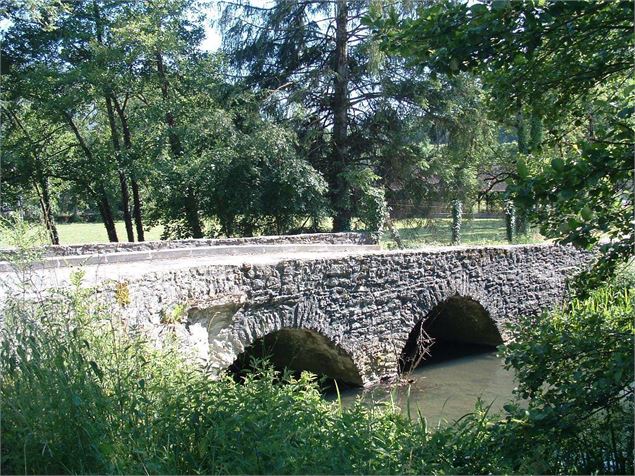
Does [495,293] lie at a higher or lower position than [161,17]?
lower

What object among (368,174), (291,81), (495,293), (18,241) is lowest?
(495,293)

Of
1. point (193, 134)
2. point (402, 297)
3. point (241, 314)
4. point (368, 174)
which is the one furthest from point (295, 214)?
point (241, 314)

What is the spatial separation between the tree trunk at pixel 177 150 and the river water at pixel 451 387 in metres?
8.01

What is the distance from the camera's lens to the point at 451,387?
10094 millimetres

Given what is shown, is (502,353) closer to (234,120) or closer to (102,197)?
(234,120)

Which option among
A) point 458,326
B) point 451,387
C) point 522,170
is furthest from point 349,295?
point 522,170

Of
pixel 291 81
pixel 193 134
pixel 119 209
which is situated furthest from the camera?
Result: pixel 119 209

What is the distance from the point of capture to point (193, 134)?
16609 millimetres

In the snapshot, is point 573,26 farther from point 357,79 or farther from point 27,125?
point 27,125

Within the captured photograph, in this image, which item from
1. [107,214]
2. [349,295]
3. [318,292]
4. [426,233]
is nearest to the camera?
[318,292]

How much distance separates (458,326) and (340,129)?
747cm

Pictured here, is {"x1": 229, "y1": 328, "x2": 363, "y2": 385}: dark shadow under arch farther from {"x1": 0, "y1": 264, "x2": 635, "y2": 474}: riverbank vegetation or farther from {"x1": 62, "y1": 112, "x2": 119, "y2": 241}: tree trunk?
{"x1": 62, "y1": 112, "x2": 119, "y2": 241}: tree trunk

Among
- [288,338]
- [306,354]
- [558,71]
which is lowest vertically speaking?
[306,354]

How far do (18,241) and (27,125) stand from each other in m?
16.0
